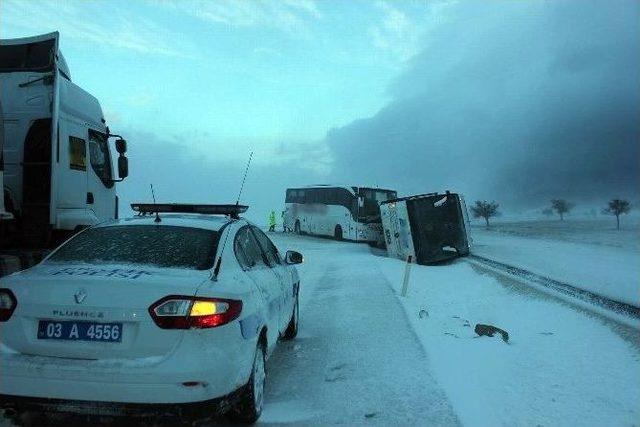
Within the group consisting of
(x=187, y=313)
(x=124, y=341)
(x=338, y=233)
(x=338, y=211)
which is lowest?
(x=124, y=341)

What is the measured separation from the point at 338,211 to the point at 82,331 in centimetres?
2934

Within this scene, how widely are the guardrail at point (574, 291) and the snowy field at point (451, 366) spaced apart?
1.96ft

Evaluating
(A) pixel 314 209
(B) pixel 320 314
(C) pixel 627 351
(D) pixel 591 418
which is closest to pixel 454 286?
(B) pixel 320 314

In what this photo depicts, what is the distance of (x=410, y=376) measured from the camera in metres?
5.62

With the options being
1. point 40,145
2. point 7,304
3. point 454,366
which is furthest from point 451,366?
point 40,145

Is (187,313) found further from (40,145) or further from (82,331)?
(40,145)

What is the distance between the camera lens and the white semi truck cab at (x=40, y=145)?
816 cm

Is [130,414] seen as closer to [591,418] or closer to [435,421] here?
[435,421]

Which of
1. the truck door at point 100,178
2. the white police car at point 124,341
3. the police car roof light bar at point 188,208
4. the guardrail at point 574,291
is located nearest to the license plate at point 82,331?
the white police car at point 124,341

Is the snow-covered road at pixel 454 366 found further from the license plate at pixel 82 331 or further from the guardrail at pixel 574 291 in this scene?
the license plate at pixel 82 331

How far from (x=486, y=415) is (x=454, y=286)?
894 centimetres

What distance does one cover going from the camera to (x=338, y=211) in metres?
32.8

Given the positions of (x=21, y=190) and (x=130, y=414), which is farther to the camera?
(x=21, y=190)

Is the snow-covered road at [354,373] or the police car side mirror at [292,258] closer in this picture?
the snow-covered road at [354,373]
